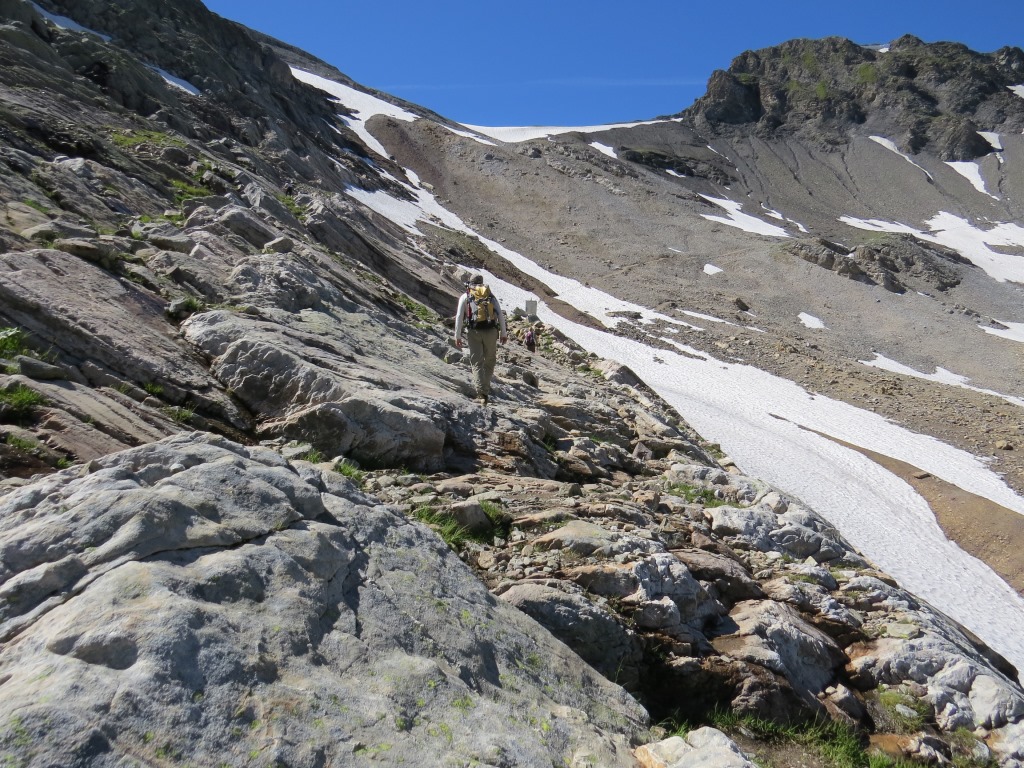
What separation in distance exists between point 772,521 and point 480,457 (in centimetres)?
445

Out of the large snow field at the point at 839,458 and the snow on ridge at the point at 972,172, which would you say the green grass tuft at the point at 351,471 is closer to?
the large snow field at the point at 839,458

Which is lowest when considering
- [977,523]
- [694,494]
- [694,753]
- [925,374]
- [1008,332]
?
[694,753]

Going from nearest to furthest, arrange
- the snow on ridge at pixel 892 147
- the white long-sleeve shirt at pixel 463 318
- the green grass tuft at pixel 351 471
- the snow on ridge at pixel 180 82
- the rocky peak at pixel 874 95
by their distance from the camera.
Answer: the green grass tuft at pixel 351 471 → the white long-sleeve shirt at pixel 463 318 → the snow on ridge at pixel 180 82 → the snow on ridge at pixel 892 147 → the rocky peak at pixel 874 95

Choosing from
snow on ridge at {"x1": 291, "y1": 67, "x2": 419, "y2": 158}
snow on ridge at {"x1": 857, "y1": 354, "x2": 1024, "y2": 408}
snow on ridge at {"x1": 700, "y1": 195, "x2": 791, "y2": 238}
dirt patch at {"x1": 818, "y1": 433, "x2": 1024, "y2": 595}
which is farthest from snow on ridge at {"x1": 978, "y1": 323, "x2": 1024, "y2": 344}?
snow on ridge at {"x1": 291, "y1": 67, "x2": 419, "y2": 158}

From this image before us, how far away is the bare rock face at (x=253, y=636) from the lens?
2.83 m

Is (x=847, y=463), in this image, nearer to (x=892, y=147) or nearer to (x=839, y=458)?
(x=839, y=458)

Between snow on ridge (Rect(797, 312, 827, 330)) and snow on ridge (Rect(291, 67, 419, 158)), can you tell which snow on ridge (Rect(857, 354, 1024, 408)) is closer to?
snow on ridge (Rect(797, 312, 827, 330))

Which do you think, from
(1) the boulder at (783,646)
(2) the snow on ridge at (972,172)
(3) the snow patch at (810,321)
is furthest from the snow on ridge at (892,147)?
(1) the boulder at (783,646)

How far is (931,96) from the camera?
131375 millimetres

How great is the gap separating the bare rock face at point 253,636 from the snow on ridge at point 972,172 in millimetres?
131665

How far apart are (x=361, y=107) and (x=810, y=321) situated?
70.0 m

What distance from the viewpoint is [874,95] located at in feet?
428

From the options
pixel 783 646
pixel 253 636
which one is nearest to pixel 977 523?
pixel 783 646

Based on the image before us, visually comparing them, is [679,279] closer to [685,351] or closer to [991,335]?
[685,351]
